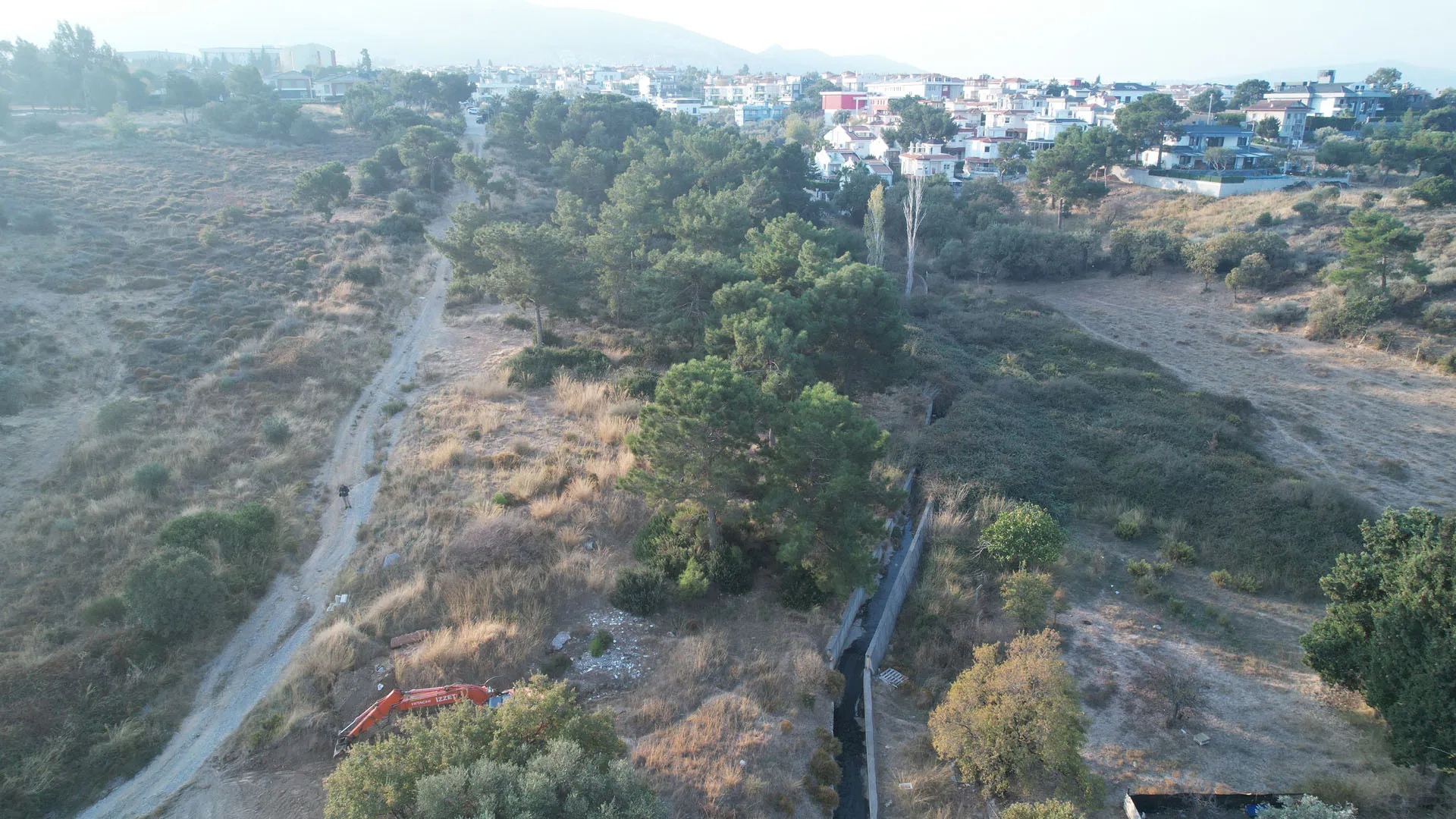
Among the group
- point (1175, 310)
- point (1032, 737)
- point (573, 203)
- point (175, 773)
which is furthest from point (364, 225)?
point (1175, 310)

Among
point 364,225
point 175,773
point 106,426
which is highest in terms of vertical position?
point 364,225

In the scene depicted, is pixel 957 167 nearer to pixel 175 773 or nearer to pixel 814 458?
pixel 814 458

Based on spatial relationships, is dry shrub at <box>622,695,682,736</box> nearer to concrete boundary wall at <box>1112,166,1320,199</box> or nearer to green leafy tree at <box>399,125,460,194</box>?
green leafy tree at <box>399,125,460,194</box>

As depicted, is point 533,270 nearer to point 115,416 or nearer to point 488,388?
point 488,388

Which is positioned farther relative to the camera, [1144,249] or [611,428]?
[1144,249]

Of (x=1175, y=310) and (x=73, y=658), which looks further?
(x=1175, y=310)

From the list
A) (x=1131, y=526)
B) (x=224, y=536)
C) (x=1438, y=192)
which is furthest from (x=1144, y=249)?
(x=224, y=536)

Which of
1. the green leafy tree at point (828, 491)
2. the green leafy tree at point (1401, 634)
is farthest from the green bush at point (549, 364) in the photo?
the green leafy tree at point (1401, 634)
